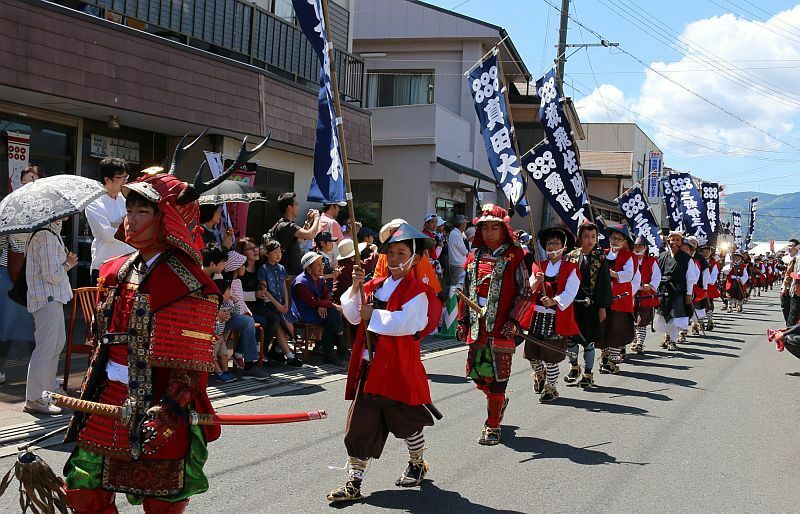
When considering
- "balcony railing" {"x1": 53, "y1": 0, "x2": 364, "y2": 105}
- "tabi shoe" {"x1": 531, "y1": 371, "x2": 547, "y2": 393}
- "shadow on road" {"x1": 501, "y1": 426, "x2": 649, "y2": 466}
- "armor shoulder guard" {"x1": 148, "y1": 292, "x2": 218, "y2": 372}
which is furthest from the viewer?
"balcony railing" {"x1": 53, "y1": 0, "x2": 364, "y2": 105}

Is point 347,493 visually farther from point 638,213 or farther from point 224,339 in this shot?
point 638,213

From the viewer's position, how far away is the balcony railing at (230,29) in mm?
11539

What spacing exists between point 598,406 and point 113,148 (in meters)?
8.71

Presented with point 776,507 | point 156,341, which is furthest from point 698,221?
point 156,341

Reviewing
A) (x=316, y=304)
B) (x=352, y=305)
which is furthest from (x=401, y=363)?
(x=316, y=304)

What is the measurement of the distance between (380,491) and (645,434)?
10.6 feet

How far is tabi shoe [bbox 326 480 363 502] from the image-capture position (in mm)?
5199

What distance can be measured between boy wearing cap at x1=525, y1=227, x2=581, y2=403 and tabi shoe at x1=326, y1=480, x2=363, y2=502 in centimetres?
397

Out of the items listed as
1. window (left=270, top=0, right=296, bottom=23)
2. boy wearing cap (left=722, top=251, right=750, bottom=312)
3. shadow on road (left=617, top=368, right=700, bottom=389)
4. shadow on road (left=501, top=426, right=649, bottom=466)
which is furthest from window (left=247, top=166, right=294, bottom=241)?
boy wearing cap (left=722, top=251, right=750, bottom=312)

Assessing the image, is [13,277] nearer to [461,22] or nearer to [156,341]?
[156,341]

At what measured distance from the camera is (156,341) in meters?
3.29

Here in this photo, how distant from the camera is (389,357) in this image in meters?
5.31

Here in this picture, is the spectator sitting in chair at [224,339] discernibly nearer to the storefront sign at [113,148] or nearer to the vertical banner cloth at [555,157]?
the vertical banner cloth at [555,157]

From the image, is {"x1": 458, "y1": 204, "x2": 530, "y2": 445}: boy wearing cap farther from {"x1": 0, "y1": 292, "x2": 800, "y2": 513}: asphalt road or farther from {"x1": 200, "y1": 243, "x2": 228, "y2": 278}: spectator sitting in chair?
{"x1": 200, "y1": 243, "x2": 228, "y2": 278}: spectator sitting in chair
